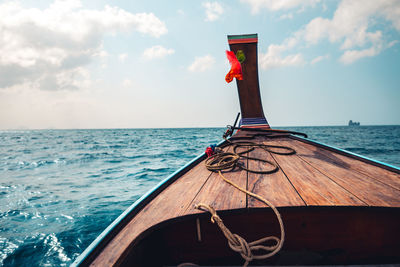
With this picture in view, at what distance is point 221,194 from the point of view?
1209mm

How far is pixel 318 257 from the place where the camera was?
3.59ft

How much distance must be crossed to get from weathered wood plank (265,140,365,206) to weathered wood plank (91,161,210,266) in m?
0.68

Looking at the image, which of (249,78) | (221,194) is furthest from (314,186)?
(249,78)

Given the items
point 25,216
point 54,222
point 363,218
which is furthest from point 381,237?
point 25,216

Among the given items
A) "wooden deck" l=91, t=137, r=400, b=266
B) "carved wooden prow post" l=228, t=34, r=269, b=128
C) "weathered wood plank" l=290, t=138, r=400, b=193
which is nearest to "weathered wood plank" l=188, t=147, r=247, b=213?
"wooden deck" l=91, t=137, r=400, b=266

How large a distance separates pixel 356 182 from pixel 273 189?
62cm

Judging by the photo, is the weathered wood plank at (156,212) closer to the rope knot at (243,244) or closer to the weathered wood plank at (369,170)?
the rope knot at (243,244)

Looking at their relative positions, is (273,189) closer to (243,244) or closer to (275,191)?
(275,191)

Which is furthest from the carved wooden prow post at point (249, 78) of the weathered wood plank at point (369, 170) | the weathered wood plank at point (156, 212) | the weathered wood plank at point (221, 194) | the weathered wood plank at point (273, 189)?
the weathered wood plank at point (156, 212)

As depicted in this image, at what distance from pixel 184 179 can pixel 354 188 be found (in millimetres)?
1191

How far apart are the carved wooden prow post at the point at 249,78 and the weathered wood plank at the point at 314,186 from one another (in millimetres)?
3800

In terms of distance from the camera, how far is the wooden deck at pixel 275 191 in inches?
39.2

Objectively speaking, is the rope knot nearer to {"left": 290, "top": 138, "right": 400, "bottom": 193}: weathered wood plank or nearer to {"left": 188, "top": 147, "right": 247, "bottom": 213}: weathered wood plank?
{"left": 188, "top": 147, "right": 247, "bottom": 213}: weathered wood plank

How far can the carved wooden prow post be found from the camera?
18.2 ft
